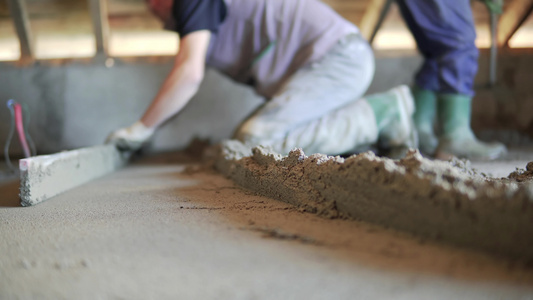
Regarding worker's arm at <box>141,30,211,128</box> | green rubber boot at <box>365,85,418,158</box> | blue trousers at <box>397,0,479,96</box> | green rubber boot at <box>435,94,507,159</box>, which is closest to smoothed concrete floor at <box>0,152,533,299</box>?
worker's arm at <box>141,30,211,128</box>

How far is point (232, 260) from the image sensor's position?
0.63 metres

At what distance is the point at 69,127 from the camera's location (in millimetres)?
2830

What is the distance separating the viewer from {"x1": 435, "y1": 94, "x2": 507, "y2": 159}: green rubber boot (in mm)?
1908

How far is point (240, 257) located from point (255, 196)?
0.46 metres

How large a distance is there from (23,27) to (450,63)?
302 cm

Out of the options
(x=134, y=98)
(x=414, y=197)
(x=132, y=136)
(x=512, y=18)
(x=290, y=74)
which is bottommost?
(x=134, y=98)

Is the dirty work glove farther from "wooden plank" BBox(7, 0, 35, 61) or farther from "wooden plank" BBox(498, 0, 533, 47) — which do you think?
"wooden plank" BBox(498, 0, 533, 47)

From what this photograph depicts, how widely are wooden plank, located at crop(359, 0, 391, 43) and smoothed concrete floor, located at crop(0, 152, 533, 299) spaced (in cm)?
238

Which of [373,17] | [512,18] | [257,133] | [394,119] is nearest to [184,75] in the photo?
[257,133]

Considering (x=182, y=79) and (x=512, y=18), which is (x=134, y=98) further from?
(x=512, y=18)

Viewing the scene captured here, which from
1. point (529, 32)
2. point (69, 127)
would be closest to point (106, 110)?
point (69, 127)

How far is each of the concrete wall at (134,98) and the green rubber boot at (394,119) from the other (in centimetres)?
100

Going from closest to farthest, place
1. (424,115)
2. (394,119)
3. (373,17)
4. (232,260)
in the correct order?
1. (232,260)
2. (394,119)
3. (424,115)
4. (373,17)

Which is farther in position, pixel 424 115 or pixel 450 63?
pixel 424 115
